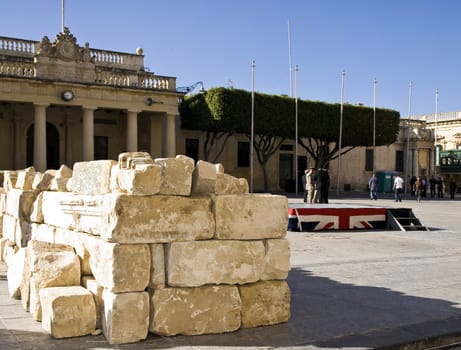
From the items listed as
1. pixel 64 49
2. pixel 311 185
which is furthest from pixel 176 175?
pixel 64 49

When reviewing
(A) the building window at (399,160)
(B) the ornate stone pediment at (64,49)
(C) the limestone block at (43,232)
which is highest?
(B) the ornate stone pediment at (64,49)

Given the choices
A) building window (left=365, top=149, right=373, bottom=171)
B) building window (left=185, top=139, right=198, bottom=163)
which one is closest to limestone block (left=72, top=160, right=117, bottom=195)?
building window (left=185, top=139, right=198, bottom=163)

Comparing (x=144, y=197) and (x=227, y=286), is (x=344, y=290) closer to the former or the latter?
(x=227, y=286)

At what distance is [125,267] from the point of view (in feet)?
14.3

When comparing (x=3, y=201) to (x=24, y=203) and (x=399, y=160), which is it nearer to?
(x=24, y=203)

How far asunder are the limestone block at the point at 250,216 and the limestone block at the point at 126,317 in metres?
0.92

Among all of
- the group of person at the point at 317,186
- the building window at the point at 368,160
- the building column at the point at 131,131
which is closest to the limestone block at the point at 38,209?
the group of person at the point at 317,186

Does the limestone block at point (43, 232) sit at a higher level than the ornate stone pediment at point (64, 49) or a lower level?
lower

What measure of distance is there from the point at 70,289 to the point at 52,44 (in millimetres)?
24458

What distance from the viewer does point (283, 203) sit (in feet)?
16.8

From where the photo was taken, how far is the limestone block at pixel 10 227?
7.94 m

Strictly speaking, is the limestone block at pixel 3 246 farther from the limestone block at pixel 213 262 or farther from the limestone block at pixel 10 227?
the limestone block at pixel 213 262

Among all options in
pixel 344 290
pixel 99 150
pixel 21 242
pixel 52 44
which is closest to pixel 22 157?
pixel 99 150

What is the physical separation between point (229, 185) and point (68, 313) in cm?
183
